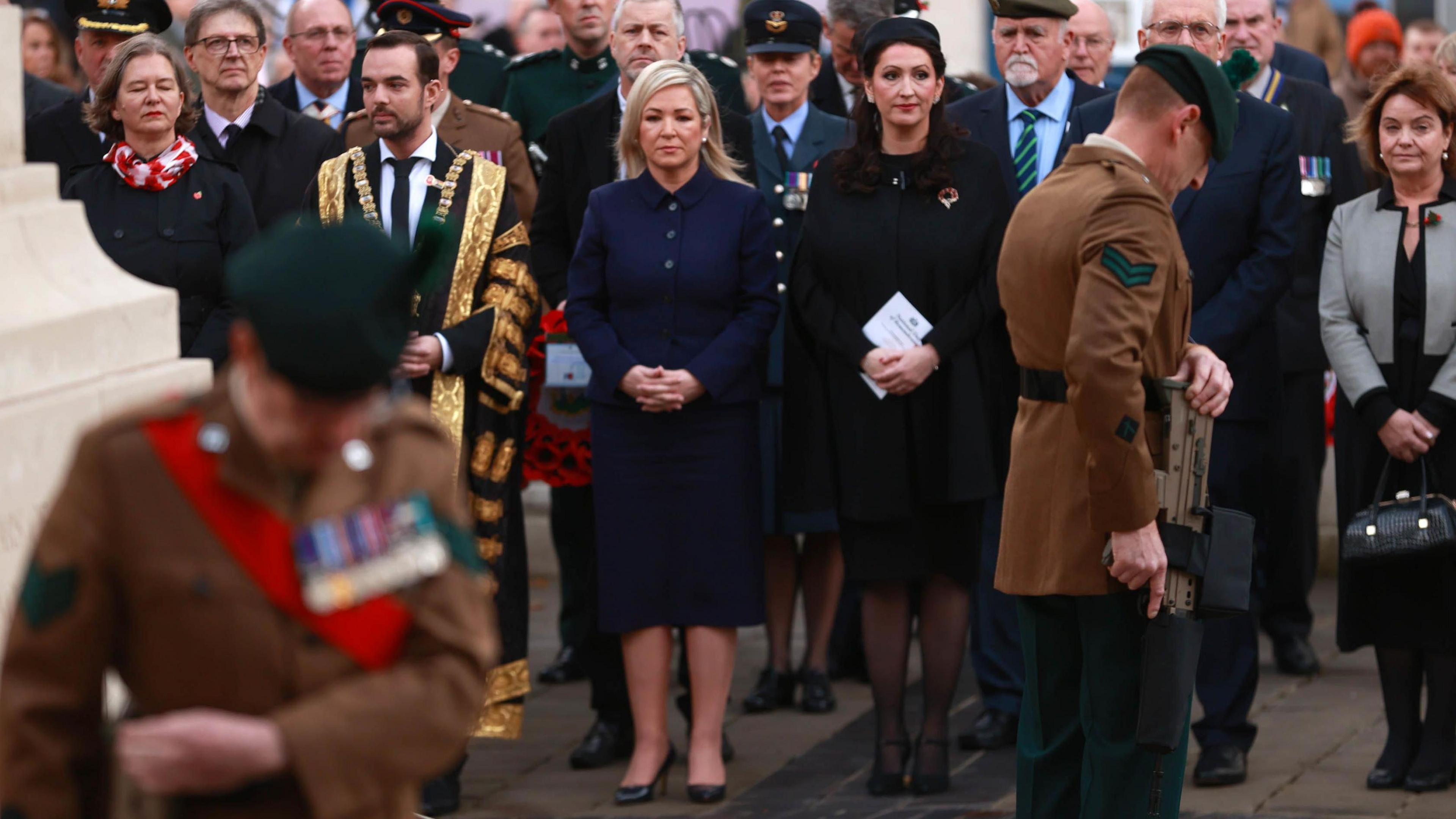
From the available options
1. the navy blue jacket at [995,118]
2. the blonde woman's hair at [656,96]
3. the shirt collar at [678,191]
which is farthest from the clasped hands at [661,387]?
the navy blue jacket at [995,118]

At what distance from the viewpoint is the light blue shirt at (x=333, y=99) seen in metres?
8.00

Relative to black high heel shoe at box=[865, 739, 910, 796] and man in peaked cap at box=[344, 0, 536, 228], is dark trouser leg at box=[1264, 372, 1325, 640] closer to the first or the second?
black high heel shoe at box=[865, 739, 910, 796]

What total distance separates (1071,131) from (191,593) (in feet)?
14.6

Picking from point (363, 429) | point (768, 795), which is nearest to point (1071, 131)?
point (768, 795)

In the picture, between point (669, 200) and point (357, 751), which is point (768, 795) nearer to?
point (669, 200)

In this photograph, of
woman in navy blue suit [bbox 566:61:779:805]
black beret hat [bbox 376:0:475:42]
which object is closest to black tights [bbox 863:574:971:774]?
woman in navy blue suit [bbox 566:61:779:805]

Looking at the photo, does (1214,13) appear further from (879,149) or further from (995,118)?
(879,149)

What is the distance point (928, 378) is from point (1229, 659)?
4.22 ft

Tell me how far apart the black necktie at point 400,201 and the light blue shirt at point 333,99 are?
Answer: 193 centimetres

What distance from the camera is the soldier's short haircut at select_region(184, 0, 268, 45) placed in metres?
7.07

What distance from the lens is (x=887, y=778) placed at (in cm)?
607

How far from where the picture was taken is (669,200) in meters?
6.21

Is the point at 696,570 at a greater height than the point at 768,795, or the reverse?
the point at 696,570

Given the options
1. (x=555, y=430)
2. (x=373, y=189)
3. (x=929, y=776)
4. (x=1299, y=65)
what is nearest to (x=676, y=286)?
(x=555, y=430)
